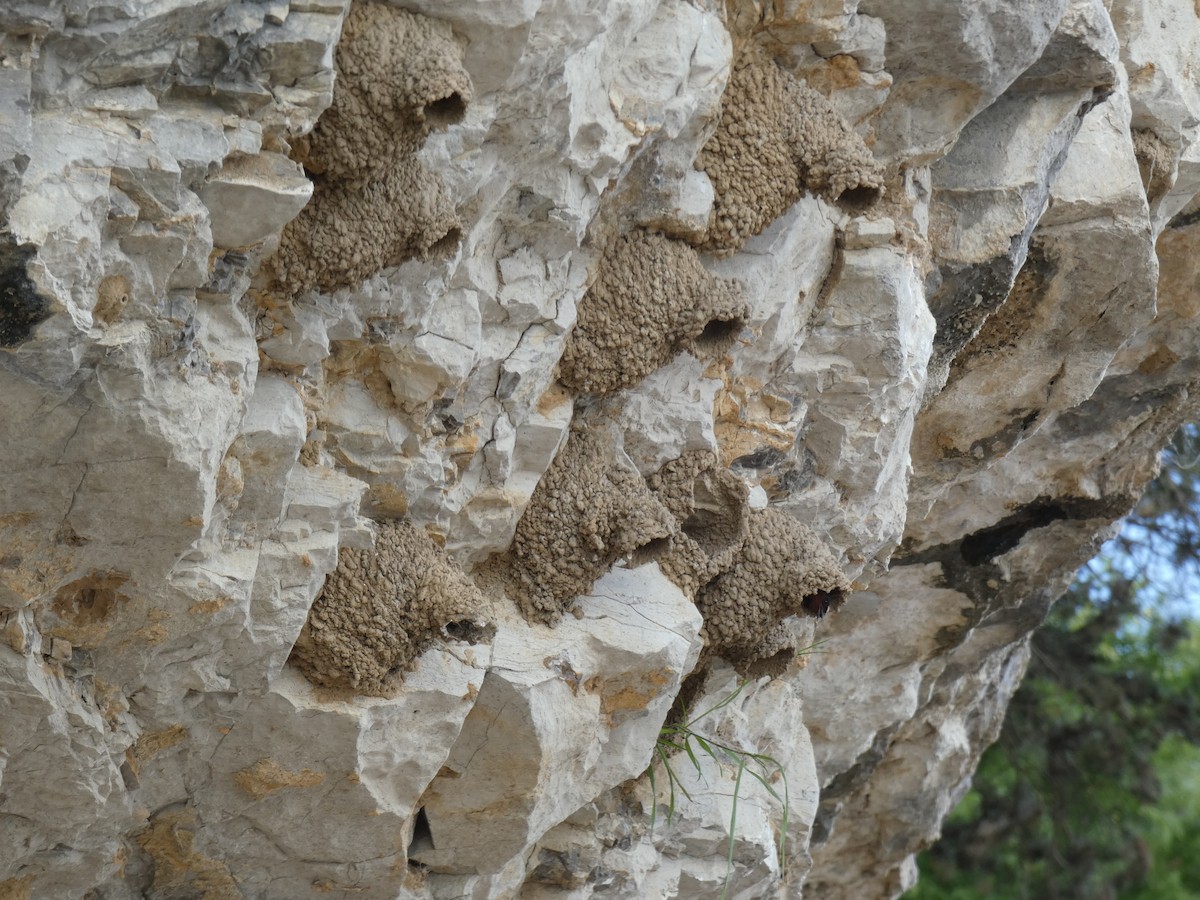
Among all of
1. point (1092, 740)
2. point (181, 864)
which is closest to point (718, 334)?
point (181, 864)

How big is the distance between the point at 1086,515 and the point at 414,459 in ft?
12.7

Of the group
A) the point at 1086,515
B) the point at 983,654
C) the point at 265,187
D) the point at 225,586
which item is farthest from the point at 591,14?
the point at 983,654

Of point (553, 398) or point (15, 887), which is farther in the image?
point (553, 398)

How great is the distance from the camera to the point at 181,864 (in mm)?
3572

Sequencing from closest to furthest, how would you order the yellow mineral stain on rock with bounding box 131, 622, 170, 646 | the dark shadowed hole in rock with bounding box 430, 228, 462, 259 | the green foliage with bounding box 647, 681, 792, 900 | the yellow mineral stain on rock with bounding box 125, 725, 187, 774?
the yellow mineral stain on rock with bounding box 131, 622, 170, 646
the dark shadowed hole in rock with bounding box 430, 228, 462, 259
the yellow mineral stain on rock with bounding box 125, 725, 187, 774
the green foliage with bounding box 647, 681, 792, 900

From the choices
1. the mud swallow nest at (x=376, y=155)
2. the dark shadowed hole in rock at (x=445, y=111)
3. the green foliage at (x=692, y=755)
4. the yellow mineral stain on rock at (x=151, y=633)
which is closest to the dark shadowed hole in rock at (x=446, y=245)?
the mud swallow nest at (x=376, y=155)

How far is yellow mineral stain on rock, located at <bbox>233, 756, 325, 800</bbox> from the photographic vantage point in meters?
3.38

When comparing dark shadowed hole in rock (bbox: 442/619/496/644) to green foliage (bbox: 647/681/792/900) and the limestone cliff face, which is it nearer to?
the limestone cliff face

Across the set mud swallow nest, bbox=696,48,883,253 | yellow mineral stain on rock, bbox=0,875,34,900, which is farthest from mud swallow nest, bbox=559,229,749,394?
yellow mineral stain on rock, bbox=0,875,34,900

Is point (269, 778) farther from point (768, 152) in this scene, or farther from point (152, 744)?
point (768, 152)

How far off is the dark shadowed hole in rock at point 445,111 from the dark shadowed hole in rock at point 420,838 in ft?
6.24

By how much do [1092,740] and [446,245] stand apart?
8.52m

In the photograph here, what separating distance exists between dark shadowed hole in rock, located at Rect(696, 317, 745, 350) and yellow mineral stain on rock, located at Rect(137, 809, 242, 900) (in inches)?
68.3

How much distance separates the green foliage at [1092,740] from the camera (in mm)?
10141
